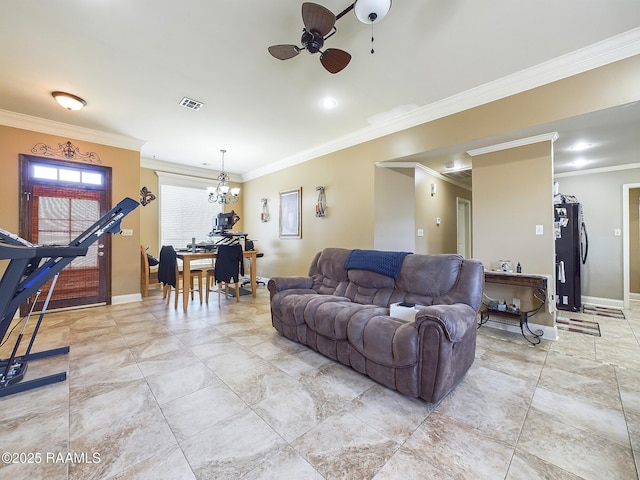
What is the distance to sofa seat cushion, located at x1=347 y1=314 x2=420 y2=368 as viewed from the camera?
1.80m

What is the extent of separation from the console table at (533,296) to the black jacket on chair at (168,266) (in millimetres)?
4434

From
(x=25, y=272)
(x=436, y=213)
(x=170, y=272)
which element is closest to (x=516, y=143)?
(x=436, y=213)

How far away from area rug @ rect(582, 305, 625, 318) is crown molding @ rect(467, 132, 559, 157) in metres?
2.88

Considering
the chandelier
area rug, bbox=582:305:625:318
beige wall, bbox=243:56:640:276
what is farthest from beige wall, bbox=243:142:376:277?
area rug, bbox=582:305:625:318

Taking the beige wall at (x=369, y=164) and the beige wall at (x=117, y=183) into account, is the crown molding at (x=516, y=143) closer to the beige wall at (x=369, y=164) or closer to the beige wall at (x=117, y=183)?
Answer: the beige wall at (x=369, y=164)

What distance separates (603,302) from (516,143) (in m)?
3.62

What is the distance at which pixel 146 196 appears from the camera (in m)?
5.74

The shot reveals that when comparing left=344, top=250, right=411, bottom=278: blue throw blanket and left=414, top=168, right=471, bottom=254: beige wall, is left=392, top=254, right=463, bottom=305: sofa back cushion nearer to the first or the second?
left=344, top=250, right=411, bottom=278: blue throw blanket

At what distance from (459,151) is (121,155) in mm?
5271

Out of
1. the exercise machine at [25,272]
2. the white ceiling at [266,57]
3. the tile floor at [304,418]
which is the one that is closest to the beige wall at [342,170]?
the white ceiling at [266,57]

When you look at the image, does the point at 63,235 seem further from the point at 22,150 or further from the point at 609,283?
the point at 609,283

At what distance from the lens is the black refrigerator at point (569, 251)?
410cm

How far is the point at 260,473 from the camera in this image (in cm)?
128

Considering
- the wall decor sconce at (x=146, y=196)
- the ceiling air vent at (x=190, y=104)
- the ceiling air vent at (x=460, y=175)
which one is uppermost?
the ceiling air vent at (x=190, y=104)
